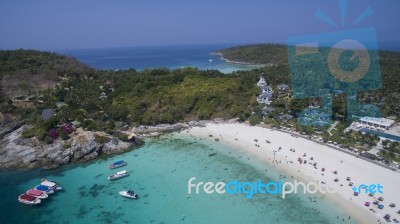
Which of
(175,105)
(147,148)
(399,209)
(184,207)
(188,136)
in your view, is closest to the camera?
(399,209)

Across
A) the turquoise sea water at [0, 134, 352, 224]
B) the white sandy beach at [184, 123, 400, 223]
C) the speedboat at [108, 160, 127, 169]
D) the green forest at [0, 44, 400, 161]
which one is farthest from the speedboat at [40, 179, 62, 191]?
the white sandy beach at [184, 123, 400, 223]

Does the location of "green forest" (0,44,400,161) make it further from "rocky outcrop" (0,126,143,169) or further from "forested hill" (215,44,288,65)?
"forested hill" (215,44,288,65)

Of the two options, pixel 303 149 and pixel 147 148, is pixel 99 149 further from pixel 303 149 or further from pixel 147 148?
pixel 303 149

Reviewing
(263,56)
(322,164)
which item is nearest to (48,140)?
(322,164)

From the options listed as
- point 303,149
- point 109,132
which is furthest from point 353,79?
point 109,132

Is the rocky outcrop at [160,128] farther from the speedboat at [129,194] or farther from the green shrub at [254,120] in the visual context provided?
the speedboat at [129,194]

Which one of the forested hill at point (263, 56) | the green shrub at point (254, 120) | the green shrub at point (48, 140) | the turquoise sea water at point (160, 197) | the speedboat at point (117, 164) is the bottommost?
the turquoise sea water at point (160, 197)

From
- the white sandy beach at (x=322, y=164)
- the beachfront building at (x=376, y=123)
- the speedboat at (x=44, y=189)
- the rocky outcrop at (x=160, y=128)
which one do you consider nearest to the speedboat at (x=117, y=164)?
the speedboat at (x=44, y=189)
